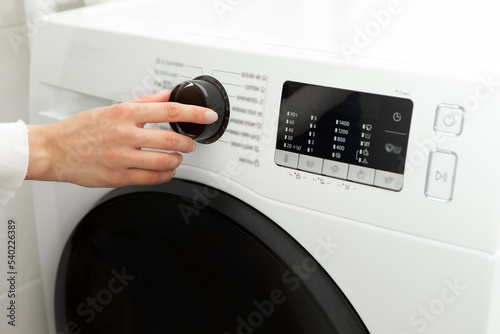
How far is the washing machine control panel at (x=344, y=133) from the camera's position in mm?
453

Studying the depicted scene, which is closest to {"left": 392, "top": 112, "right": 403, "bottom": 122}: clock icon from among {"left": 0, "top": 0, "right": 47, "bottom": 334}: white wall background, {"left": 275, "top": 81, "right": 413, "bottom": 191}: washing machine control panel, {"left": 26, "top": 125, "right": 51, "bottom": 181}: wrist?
{"left": 275, "top": 81, "right": 413, "bottom": 191}: washing machine control panel

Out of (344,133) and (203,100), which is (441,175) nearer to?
(344,133)

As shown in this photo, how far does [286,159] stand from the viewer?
51 centimetres

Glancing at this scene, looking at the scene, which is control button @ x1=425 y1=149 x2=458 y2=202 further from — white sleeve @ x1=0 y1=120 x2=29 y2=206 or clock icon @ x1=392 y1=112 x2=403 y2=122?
white sleeve @ x1=0 y1=120 x2=29 y2=206

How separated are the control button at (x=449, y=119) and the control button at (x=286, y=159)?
0.13 metres

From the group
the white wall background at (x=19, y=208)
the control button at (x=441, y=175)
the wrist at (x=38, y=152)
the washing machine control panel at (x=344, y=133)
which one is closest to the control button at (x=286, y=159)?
the washing machine control panel at (x=344, y=133)

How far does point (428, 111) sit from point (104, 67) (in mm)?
365

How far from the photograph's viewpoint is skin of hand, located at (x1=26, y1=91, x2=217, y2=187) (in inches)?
20.2

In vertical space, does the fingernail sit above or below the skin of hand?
above

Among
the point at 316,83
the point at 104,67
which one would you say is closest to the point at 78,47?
the point at 104,67

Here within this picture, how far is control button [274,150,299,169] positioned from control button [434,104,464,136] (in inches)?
5.1

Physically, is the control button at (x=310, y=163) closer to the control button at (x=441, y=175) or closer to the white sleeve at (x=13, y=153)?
the control button at (x=441, y=175)

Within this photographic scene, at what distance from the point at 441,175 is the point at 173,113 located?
0.80 feet

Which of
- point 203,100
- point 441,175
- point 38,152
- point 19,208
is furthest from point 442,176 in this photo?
point 19,208
